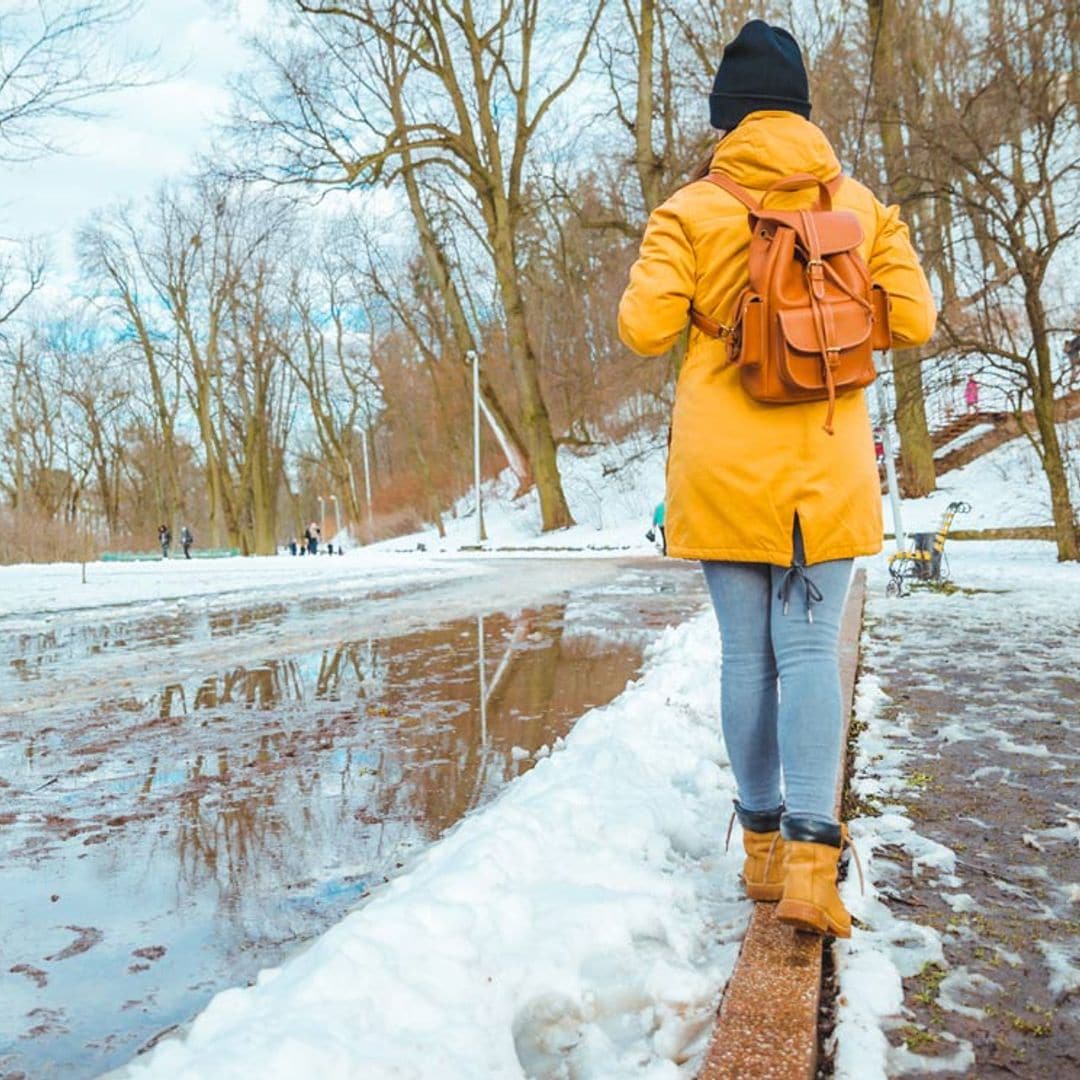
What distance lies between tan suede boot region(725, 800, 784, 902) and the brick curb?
56mm

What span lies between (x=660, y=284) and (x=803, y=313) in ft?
1.05

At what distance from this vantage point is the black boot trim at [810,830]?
2.03m

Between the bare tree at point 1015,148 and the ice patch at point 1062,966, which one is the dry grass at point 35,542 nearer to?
the bare tree at point 1015,148

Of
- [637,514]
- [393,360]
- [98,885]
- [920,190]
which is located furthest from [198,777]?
[393,360]

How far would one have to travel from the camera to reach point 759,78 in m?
2.24

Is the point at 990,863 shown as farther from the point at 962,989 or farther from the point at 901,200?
the point at 901,200

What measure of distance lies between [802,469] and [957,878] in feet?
3.61

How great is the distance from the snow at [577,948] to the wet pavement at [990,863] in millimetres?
23

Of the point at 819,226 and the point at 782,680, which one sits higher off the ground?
the point at 819,226

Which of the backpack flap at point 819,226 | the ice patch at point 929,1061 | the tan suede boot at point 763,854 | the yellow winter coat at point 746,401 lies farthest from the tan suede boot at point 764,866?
the backpack flap at point 819,226

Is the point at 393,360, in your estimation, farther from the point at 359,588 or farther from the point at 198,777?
the point at 198,777

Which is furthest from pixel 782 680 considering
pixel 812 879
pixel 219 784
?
pixel 219 784

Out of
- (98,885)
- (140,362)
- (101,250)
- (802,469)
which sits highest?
(101,250)

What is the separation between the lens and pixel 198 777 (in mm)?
3686
